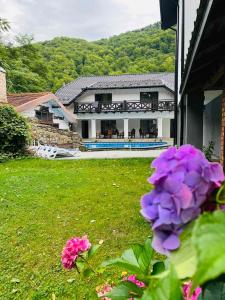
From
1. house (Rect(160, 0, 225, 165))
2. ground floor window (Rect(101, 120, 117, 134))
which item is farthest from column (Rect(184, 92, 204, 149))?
ground floor window (Rect(101, 120, 117, 134))

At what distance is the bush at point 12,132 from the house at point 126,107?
1343cm

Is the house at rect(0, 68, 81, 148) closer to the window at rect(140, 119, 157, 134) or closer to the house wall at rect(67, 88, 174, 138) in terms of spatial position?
the house wall at rect(67, 88, 174, 138)

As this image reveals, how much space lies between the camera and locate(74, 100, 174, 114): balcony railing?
2678 cm

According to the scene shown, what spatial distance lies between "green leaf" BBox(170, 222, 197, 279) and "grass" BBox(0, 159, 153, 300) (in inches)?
73.0

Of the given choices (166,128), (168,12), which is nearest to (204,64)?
(168,12)

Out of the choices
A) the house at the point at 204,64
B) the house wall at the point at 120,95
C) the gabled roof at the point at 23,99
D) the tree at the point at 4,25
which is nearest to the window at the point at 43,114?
the gabled roof at the point at 23,99

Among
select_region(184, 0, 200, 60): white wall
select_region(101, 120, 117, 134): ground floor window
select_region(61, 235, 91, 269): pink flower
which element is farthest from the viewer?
select_region(101, 120, 117, 134): ground floor window

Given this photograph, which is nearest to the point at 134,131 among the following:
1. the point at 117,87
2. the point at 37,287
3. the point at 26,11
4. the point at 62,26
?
the point at 117,87

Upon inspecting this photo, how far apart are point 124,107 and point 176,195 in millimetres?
27067

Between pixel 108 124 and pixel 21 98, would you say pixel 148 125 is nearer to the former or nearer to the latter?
pixel 108 124

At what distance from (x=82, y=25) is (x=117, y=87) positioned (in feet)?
142

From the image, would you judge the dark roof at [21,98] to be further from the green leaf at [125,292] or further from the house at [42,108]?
the green leaf at [125,292]

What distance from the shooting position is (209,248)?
37 cm

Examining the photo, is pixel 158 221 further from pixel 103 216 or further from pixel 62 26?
pixel 62 26
